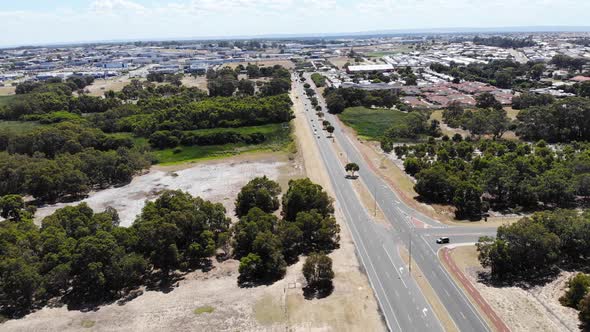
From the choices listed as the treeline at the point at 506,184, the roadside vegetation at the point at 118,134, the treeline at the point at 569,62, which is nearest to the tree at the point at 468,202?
the treeline at the point at 506,184

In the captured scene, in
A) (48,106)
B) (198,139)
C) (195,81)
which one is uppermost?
(195,81)

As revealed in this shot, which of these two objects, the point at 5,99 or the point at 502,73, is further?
the point at 502,73

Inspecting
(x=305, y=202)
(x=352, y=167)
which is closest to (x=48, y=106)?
(x=352, y=167)

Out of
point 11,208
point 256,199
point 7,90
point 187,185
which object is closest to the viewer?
point 256,199

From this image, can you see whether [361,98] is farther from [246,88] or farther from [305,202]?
[305,202]

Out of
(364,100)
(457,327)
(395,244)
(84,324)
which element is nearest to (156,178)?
(84,324)

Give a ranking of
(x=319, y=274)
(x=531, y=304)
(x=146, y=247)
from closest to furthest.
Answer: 1. (x=531, y=304)
2. (x=319, y=274)
3. (x=146, y=247)

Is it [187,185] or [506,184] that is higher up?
[506,184]

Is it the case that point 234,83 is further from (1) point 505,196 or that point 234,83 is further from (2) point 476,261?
(2) point 476,261
